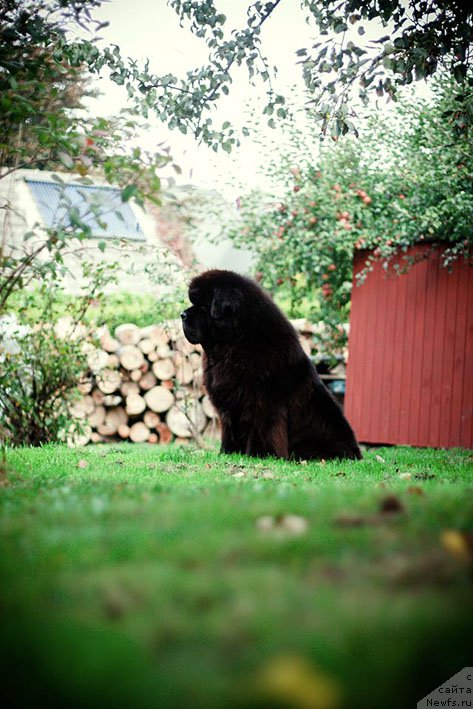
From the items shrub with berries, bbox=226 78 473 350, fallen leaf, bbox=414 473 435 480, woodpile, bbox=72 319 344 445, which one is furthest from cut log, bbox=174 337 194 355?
fallen leaf, bbox=414 473 435 480

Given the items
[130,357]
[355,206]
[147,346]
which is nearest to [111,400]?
[130,357]

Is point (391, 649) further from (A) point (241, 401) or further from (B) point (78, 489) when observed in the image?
(A) point (241, 401)

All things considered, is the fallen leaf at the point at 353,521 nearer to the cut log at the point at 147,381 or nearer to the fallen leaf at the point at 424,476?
the fallen leaf at the point at 424,476

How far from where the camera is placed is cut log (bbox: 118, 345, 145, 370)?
10.7 m

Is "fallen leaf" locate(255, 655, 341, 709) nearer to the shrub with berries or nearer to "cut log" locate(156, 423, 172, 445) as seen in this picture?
the shrub with berries

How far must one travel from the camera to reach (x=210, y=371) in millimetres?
6398

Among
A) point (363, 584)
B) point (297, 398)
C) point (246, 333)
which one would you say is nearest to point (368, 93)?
point (246, 333)

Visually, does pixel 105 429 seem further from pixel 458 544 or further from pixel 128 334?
pixel 458 544

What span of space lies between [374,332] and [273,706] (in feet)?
32.3

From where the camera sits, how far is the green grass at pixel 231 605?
134 centimetres

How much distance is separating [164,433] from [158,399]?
23.6 inches

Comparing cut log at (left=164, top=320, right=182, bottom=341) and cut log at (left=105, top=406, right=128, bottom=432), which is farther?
cut log at (left=105, top=406, right=128, bottom=432)

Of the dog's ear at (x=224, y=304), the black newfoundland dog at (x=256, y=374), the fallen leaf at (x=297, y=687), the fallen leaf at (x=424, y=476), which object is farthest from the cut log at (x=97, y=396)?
the fallen leaf at (x=297, y=687)

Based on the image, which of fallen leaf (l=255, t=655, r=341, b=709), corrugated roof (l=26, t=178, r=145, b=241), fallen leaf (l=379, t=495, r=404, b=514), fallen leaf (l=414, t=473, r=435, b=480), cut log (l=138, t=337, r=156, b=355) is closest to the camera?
fallen leaf (l=255, t=655, r=341, b=709)
